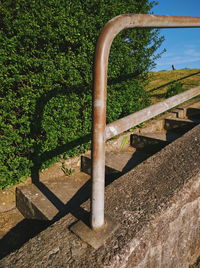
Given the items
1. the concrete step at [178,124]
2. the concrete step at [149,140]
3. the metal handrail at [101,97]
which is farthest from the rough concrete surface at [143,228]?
the concrete step at [178,124]

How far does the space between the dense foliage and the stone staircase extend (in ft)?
0.94

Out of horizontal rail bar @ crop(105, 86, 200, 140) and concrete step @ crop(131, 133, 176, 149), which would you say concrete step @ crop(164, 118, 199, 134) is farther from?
horizontal rail bar @ crop(105, 86, 200, 140)

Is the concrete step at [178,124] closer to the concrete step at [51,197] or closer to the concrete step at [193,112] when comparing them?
the concrete step at [193,112]

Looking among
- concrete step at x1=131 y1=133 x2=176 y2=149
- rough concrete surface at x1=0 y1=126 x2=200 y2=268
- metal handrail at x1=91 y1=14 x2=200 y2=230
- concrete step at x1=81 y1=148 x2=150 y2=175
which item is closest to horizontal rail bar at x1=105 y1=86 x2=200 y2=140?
metal handrail at x1=91 y1=14 x2=200 y2=230

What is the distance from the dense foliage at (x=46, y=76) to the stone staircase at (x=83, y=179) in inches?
11.3

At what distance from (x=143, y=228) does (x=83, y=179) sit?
1.66 meters

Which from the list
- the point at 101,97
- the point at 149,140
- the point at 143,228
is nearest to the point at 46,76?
the point at 101,97

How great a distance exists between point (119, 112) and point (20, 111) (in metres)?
1.56

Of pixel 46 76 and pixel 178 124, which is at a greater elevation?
pixel 46 76

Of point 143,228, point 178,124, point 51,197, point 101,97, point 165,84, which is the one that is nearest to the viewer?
point 101,97

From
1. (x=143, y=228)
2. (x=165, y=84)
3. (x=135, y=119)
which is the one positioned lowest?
(x=143, y=228)

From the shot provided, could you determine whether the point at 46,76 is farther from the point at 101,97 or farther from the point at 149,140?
the point at 149,140

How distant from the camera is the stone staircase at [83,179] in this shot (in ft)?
7.07

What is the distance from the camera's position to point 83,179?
108 inches
